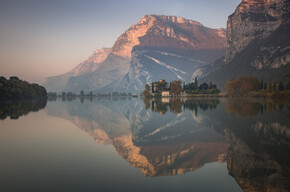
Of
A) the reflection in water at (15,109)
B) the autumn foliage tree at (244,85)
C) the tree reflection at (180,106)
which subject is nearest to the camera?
the reflection in water at (15,109)

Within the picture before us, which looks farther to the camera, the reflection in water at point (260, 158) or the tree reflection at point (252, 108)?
the tree reflection at point (252, 108)

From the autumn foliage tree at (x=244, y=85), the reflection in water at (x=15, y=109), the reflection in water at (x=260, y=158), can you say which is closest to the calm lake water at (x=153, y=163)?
the reflection in water at (x=260, y=158)

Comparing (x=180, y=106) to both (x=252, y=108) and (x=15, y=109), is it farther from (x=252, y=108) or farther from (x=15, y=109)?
(x=15, y=109)

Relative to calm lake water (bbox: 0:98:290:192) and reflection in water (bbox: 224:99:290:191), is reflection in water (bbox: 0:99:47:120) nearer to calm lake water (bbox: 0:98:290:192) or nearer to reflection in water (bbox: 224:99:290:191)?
calm lake water (bbox: 0:98:290:192)

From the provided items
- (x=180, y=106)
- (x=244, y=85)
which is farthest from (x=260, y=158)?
(x=244, y=85)

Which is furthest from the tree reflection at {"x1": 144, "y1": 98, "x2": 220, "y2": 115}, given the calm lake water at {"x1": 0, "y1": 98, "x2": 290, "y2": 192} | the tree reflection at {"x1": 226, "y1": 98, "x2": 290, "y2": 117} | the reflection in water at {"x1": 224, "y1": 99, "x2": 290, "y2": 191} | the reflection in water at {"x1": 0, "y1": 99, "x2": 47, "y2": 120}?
the reflection in water at {"x1": 0, "y1": 99, "x2": 47, "y2": 120}

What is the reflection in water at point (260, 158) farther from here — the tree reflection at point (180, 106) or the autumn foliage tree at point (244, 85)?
the autumn foliage tree at point (244, 85)

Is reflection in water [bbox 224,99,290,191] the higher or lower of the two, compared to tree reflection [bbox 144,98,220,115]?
Answer: higher

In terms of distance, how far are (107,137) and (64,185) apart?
512 inches

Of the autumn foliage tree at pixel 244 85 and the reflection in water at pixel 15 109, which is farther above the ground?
the autumn foliage tree at pixel 244 85

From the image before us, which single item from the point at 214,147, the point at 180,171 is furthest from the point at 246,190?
the point at 214,147

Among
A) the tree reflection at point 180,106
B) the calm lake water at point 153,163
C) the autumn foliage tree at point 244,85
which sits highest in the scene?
the autumn foliage tree at point 244,85

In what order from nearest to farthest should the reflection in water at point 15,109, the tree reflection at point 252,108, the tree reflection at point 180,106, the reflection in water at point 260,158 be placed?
the reflection in water at point 260,158, the tree reflection at point 252,108, the reflection in water at point 15,109, the tree reflection at point 180,106

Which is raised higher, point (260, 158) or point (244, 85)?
point (244, 85)
